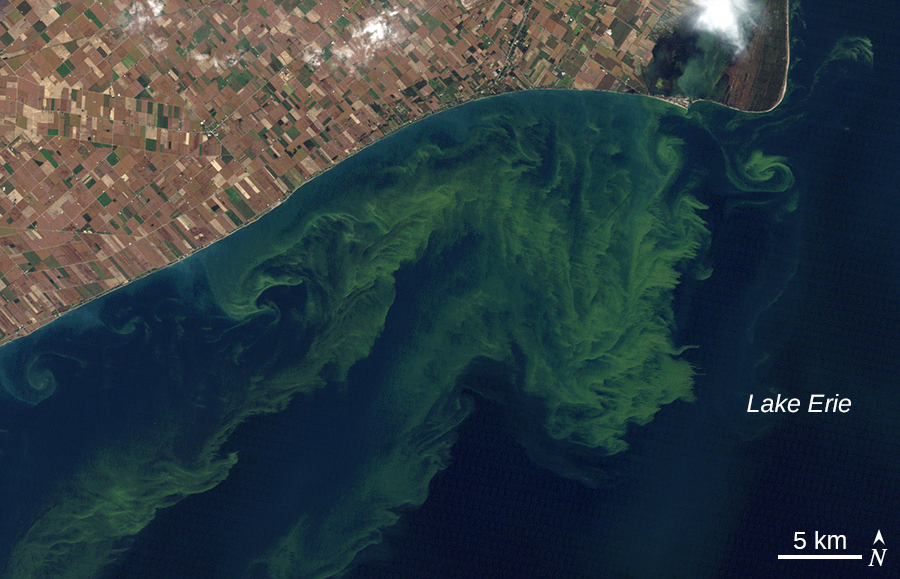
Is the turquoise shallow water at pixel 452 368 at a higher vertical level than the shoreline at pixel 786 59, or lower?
lower

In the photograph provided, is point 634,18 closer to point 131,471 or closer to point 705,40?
point 705,40

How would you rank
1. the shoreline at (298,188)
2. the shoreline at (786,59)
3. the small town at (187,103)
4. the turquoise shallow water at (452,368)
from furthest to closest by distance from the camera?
the small town at (187,103)
the shoreline at (298,188)
the shoreline at (786,59)
the turquoise shallow water at (452,368)

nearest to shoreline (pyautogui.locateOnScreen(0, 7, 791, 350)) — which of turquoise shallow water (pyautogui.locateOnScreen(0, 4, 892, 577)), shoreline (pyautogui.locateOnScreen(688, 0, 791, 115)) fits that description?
shoreline (pyautogui.locateOnScreen(688, 0, 791, 115))

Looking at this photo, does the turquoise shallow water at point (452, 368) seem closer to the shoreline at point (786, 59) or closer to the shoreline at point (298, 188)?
the shoreline at point (298, 188)

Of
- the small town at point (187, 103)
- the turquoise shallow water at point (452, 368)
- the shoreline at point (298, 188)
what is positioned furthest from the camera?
the small town at point (187, 103)

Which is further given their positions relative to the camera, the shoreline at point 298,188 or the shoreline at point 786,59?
the shoreline at point 298,188

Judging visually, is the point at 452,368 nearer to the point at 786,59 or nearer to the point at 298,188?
the point at 298,188

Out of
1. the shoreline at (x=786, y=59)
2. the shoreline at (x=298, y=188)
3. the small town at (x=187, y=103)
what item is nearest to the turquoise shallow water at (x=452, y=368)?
the shoreline at (x=298, y=188)

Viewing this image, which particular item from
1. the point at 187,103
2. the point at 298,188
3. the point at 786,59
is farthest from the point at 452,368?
the point at 786,59

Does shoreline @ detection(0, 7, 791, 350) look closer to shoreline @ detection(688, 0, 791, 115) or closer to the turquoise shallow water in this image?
shoreline @ detection(688, 0, 791, 115)
